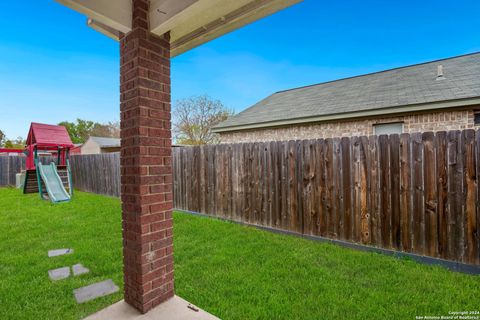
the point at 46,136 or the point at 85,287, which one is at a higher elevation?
the point at 46,136

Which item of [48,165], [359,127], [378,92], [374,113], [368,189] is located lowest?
[368,189]

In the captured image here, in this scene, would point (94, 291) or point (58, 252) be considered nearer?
point (94, 291)

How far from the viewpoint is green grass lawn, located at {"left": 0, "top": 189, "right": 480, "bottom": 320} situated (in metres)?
2.24

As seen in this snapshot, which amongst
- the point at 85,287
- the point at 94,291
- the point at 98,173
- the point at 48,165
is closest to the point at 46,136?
the point at 48,165

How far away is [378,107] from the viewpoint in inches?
273

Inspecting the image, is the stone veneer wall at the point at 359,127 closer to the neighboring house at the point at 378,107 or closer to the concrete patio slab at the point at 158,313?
the neighboring house at the point at 378,107

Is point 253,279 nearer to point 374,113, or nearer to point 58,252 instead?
point 58,252

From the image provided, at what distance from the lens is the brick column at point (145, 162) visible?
202 cm

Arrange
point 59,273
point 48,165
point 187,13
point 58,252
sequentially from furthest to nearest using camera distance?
point 48,165 → point 58,252 → point 59,273 → point 187,13

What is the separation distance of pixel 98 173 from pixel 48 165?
7.57 ft

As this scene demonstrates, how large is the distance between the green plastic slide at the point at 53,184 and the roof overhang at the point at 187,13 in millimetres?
8325

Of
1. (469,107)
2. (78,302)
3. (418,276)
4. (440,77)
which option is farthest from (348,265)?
(440,77)

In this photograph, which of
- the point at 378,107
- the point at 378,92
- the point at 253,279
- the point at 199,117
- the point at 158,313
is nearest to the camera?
the point at 158,313

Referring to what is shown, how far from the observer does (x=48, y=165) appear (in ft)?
33.6
